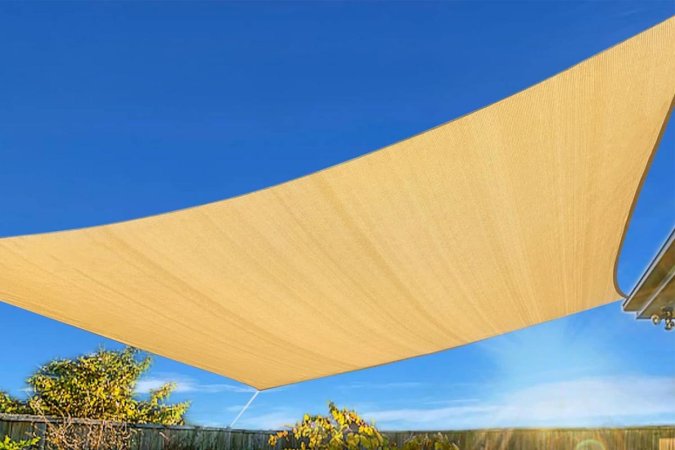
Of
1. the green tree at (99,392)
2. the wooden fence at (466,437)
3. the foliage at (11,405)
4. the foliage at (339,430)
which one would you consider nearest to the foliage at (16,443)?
the wooden fence at (466,437)

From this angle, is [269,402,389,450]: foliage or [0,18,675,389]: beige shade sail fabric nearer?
[0,18,675,389]: beige shade sail fabric

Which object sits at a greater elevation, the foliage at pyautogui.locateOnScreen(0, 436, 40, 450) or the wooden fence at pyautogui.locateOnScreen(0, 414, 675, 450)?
the wooden fence at pyautogui.locateOnScreen(0, 414, 675, 450)

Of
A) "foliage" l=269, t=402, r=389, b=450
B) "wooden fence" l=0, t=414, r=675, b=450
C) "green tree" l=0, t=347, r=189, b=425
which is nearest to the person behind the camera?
"foliage" l=269, t=402, r=389, b=450

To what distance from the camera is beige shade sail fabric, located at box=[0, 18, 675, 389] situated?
3418mm

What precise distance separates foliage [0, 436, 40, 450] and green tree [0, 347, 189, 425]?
3.93m

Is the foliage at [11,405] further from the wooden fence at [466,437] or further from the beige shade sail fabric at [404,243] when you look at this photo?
the beige shade sail fabric at [404,243]

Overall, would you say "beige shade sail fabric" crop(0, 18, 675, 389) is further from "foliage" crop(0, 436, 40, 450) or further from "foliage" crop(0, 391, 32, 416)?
"foliage" crop(0, 391, 32, 416)

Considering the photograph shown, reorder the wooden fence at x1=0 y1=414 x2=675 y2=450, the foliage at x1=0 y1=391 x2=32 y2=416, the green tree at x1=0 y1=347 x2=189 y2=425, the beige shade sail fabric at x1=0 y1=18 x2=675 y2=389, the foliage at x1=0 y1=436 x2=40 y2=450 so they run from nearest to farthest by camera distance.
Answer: the beige shade sail fabric at x1=0 y1=18 x2=675 y2=389 < the foliage at x1=0 y1=436 x2=40 y2=450 < the wooden fence at x1=0 y1=414 x2=675 y2=450 < the green tree at x1=0 y1=347 x2=189 y2=425 < the foliage at x1=0 y1=391 x2=32 y2=416

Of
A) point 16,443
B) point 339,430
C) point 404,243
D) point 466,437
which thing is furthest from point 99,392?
point 404,243

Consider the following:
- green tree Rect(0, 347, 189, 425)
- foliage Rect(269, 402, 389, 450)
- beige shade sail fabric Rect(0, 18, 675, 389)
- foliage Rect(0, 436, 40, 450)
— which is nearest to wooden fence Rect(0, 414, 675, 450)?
foliage Rect(0, 436, 40, 450)

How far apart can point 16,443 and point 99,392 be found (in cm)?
435

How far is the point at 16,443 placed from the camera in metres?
7.56

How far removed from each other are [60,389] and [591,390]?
29.9ft

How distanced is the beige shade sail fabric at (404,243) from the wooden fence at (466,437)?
6.76 feet
